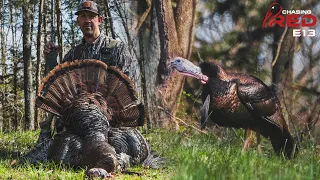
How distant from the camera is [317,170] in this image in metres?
3.50

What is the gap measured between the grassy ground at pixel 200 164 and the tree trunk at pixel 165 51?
0.40 meters

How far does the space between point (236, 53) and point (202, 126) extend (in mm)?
1170

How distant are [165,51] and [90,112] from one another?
9.00 ft

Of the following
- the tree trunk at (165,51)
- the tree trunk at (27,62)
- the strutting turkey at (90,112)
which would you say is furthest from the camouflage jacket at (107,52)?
the tree trunk at (27,62)

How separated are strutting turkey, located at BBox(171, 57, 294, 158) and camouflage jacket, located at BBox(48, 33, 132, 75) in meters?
1.26

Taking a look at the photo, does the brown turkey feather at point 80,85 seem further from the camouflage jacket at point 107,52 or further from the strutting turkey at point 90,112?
the camouflage jacket at point 107,52

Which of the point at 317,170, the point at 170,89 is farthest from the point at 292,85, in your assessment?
the point at 317,170

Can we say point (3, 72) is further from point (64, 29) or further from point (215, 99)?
point (215, 99)

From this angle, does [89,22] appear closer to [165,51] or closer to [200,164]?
[165,51]

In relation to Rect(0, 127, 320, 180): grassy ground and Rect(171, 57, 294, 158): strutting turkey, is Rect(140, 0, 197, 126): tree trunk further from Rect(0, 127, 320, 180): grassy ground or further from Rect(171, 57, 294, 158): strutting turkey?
Rect(171, 57, 294, 158): strutting turkey

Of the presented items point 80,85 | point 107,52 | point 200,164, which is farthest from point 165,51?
point 200,164

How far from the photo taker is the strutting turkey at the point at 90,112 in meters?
4.85

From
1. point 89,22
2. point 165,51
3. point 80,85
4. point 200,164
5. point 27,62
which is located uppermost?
point 27,62

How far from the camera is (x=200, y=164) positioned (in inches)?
143
